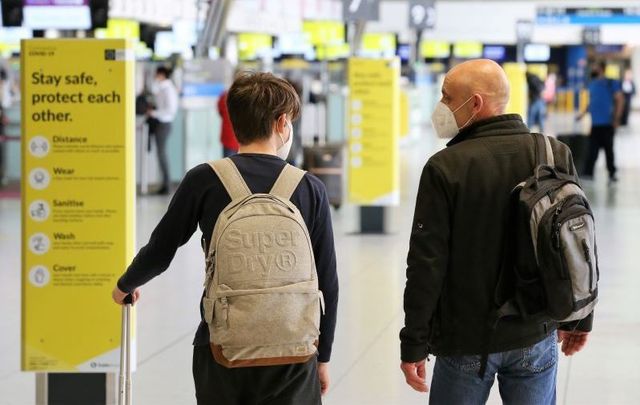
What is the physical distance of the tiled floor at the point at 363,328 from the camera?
6402 millimetres

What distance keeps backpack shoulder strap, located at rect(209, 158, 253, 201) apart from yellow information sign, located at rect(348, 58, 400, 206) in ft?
30.9

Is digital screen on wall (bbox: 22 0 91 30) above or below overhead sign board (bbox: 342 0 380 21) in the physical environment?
below

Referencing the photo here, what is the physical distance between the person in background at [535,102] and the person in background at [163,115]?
14.5 m

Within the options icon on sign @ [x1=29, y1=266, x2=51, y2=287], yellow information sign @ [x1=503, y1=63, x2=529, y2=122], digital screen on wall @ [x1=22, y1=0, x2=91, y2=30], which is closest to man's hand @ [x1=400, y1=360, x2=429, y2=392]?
icon on sign @ [x1=29, y1=266, x2=51, y2=287]

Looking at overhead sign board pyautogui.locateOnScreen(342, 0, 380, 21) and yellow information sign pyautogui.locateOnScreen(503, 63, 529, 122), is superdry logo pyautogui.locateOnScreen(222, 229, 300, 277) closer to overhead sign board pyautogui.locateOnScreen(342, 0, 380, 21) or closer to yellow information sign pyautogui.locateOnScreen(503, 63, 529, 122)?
overhead sign board pyautogui.locateOnScreen(342, 0, 380, 21)

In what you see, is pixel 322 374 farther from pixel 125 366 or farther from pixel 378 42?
pixel 378 42

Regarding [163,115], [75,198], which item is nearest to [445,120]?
[75,198]

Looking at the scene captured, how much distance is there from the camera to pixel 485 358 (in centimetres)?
348

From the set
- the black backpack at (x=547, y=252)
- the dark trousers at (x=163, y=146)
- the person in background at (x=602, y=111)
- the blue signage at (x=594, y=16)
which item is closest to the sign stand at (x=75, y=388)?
the black backpack at (x=547, y=252)

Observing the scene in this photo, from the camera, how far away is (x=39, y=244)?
5.33 metres

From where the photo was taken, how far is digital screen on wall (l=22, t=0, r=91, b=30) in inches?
271

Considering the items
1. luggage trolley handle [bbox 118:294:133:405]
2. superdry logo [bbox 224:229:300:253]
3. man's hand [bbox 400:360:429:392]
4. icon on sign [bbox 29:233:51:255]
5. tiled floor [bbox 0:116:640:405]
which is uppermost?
superdry logo [bbox 224:229:300:253]

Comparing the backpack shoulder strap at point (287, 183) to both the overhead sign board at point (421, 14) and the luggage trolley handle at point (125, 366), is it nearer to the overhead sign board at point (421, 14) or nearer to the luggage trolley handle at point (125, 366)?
the luggage trolley handle at point (125, 366)

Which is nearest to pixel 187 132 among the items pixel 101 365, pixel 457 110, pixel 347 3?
pixel 347 3
